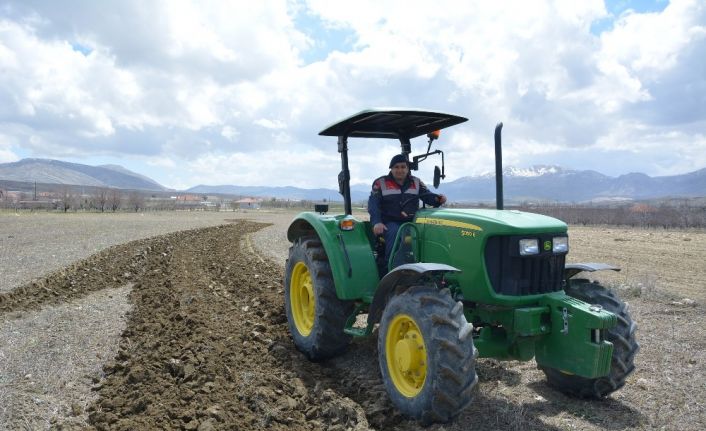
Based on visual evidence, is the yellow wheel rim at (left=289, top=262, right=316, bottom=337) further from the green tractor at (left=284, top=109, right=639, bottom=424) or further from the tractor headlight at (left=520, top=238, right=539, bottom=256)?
the tractor headlight at (left=520, top=238, right=539, bottom=256)

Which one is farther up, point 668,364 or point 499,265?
point 499,265

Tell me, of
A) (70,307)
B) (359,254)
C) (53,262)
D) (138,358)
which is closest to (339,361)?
(359,254)

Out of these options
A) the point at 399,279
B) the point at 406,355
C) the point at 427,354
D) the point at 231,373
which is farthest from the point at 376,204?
the point at 231,373

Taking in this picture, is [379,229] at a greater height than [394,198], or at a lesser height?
lesser

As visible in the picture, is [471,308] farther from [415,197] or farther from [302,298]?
[302,298]

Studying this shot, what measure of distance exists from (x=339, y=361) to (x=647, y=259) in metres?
17.1

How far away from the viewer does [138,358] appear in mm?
5730

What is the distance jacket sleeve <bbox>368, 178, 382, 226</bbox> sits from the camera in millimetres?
5438

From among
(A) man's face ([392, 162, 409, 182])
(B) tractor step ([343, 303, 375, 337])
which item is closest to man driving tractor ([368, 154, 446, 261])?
(A) man's face ([392, 162, 409, 182])

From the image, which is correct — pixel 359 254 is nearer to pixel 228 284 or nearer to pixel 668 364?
pixel 668 364

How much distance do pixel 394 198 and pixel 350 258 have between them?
73 cm

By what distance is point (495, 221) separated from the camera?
171 inches

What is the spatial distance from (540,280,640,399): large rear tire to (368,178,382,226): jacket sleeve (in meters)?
1.84

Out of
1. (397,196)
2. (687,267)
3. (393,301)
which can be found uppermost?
(397,196)
